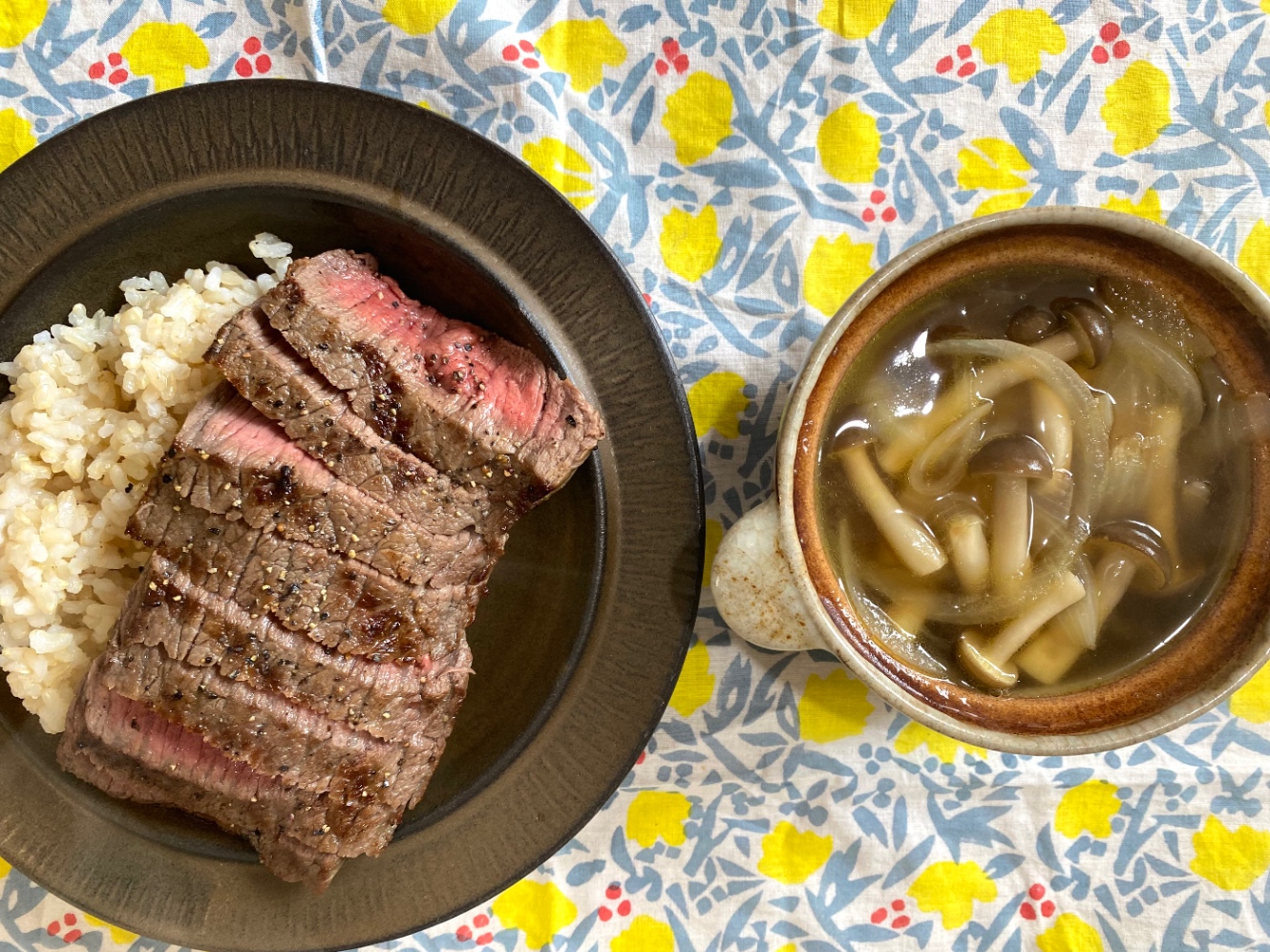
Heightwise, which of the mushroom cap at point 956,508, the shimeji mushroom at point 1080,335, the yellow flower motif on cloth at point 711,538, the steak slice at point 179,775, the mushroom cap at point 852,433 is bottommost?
the steak slice at point 179,775

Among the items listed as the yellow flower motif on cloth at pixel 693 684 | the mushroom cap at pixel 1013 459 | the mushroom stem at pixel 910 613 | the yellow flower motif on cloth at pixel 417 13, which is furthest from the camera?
the yellow flower motif on cloth at pixel 693 684

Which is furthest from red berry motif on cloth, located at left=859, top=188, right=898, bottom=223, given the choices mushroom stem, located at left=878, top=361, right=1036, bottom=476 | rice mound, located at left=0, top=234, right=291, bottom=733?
rice mound, located at left=0, top=234, right=291, bottom=733

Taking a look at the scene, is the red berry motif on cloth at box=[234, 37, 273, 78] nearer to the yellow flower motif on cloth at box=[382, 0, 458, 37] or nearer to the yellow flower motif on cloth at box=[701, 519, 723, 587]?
the yellow flower motif on cloth at box=[382, 0, 458, 37]

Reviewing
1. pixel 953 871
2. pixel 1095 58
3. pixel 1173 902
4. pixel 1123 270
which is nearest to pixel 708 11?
pixel 1095 58

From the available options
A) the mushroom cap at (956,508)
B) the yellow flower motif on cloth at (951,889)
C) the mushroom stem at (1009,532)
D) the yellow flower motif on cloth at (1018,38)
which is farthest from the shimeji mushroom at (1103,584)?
the yellow flower motif on cloth at (1018,38)

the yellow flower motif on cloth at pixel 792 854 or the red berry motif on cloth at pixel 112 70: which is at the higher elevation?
the red berry motif on cloth at pixel 112 70

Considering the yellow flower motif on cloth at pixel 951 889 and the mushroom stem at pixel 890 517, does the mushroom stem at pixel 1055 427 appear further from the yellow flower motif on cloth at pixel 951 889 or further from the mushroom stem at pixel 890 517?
the yellow flower motif on cloth at pixel 951 889

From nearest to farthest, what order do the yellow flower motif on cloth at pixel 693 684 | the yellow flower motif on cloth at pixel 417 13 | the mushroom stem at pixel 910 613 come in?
the mushroom stem at pixel 910 613
the yellow flower motif on cloth at pixel 417 13
the yellow flower motif on cloth at pixel 693 684

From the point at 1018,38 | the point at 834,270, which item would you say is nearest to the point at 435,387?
the point at 834,270
